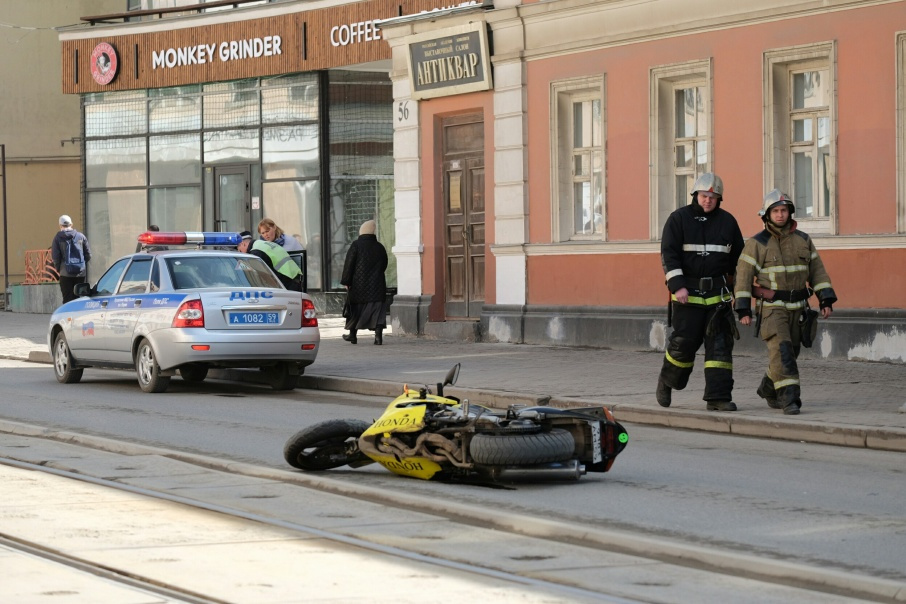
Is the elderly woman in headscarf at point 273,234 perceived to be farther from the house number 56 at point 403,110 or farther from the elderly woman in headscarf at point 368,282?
the house number 56 at point 403,110

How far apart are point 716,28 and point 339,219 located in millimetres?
12252

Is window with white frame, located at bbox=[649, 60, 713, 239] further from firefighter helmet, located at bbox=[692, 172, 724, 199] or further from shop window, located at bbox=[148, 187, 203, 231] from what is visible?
shop window, located at bbox=[148, 187, 203, 231]

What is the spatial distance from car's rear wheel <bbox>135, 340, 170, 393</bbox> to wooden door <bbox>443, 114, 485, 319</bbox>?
23.1 ft

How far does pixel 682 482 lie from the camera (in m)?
9.62

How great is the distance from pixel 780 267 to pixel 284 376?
6.31 meters

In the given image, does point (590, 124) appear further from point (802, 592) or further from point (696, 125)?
point (802, 592)

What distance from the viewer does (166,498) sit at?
8.88 metres

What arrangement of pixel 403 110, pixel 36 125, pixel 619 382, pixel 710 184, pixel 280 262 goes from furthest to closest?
pixel 36 125 → pixel 403 110 → pixel 280 262 → pixel 619 382 → pixel 710 184

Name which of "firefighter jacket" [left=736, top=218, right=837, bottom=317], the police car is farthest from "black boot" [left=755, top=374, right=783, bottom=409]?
the police car

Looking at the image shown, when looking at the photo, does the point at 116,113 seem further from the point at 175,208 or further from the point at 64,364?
the point at 64,364

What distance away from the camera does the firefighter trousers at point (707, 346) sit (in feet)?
43.0

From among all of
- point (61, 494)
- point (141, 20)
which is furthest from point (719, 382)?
point (141, 20)

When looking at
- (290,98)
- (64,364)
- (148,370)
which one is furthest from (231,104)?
(148,370)

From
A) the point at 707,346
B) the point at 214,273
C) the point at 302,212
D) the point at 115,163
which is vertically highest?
the point at 115,163
